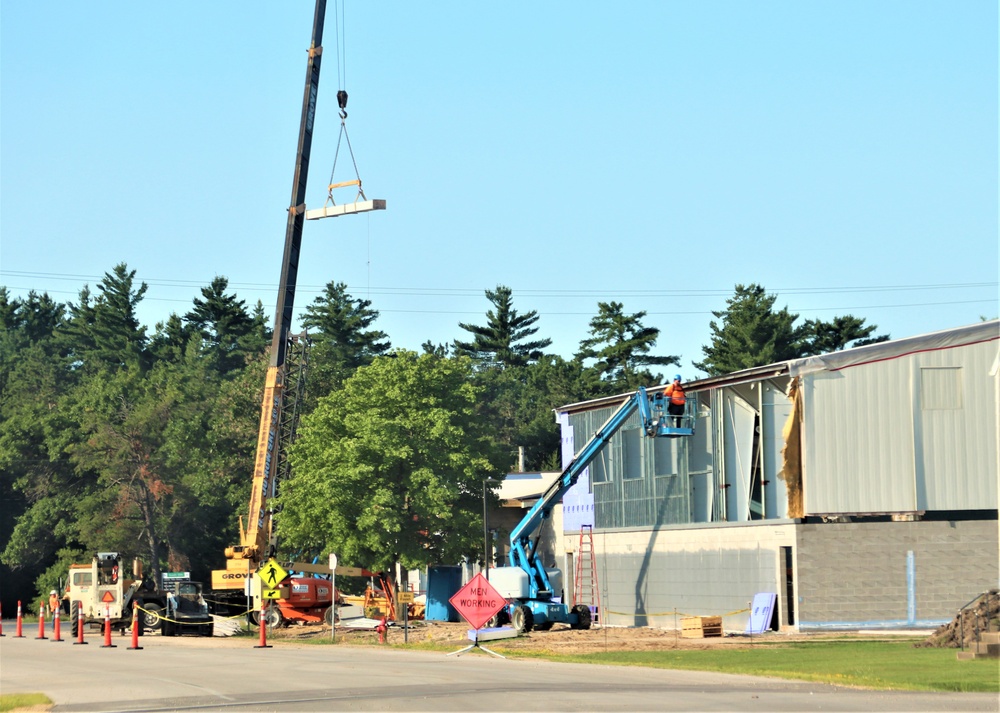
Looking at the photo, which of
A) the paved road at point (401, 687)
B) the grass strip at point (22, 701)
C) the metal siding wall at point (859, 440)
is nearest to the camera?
the paved road at point (401, 687)

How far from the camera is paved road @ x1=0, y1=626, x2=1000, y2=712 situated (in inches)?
742

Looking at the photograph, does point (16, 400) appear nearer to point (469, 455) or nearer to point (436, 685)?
point (469, 455)

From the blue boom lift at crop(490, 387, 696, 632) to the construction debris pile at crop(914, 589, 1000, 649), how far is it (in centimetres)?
1374

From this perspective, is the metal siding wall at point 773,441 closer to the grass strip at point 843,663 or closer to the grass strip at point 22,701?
the grass strip at point 843,663

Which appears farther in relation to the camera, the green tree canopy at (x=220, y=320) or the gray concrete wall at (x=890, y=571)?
the green tree canopy at (x=220, y=320)

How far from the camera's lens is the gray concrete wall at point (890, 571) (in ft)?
125

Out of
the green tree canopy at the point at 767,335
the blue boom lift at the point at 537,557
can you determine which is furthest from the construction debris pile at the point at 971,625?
the green tree canopy at the point at 767,335

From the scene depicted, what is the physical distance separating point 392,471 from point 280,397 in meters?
10.3

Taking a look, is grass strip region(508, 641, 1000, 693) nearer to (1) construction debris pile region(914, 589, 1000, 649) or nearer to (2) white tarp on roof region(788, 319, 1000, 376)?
(1) construction debris pile region(914, 589, 1000, 649)

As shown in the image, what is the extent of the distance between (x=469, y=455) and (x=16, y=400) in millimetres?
50331

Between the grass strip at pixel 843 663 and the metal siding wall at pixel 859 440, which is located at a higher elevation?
the metal siding wall at pixel 859 440

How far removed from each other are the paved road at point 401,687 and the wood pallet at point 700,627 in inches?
351

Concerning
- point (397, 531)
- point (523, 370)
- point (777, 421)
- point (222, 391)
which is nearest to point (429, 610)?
point (397, 531)

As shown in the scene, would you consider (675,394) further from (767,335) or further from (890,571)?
(767,335)
